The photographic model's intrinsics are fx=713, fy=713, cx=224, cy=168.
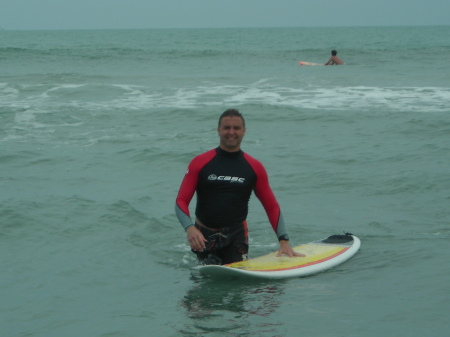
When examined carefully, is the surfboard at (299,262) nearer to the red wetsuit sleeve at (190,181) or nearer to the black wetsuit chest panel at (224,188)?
the black wetsuit chest panel at (224,188)

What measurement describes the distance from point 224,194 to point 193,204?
401 cm

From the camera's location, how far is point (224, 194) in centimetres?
576

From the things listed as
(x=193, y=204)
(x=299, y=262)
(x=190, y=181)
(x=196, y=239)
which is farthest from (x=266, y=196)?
(x=193, y=204)

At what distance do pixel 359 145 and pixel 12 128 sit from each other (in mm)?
7835

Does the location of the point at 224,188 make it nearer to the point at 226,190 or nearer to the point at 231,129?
the point at 226,190

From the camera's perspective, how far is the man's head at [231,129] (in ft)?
17.9

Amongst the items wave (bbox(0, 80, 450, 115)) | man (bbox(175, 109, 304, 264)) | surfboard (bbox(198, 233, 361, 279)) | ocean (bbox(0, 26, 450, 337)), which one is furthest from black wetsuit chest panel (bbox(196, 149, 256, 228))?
wave (bbox(0, 80, 450, 115))

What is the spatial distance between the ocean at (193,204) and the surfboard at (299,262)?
0.09 meters

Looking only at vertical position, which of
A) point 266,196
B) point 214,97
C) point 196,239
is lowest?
point 196,239

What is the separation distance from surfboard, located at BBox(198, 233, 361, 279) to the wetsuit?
0.76ft

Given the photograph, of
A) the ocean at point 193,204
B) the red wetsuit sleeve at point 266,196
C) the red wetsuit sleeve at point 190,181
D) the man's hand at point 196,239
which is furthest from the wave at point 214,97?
the man's hand at point 196,239

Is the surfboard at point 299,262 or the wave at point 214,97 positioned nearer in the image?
the surfboard at point 299,262

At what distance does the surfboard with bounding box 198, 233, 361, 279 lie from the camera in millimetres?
5953

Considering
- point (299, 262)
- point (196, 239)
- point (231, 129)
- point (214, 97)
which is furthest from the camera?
point (214, 97)
